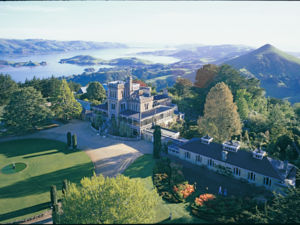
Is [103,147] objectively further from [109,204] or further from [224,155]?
[109,204]

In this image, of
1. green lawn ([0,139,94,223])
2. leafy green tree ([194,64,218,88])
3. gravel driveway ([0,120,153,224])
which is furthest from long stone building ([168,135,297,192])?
leafy green tree ([194,64,218,88])

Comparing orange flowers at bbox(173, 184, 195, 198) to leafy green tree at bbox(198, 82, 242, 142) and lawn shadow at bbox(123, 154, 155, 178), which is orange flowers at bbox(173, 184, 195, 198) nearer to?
lawn shadow at bbox(123, 154, 155, 178)

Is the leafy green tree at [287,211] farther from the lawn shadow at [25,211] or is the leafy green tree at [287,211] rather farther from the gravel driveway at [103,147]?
the lawn shadow at [25,211]

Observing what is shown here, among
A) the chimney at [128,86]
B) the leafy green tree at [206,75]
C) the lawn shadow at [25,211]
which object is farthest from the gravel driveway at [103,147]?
the leafy green tree at [206,75]

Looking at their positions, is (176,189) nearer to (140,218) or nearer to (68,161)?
(140,218)

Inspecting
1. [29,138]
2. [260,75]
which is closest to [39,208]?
[29,138]

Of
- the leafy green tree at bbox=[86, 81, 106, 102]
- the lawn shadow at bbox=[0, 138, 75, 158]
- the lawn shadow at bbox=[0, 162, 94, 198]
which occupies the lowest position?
the lawn shadow at bbox=[0, 162, 94, 198]

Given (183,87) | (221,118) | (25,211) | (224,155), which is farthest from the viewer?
(183,87)

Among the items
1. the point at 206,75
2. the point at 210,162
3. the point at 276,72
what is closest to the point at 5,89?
the point at 206,75
